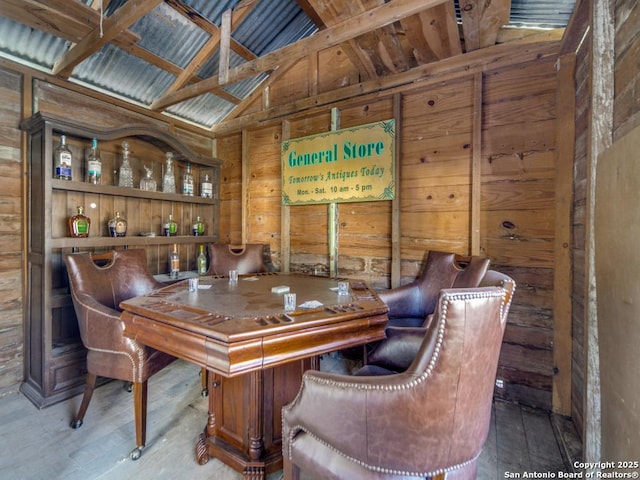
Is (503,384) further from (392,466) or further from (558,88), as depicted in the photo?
(558,88)

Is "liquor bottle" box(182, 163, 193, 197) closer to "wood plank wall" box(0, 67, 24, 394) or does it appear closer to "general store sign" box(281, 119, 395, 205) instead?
"general store sign" box(281, 119, 395, 205)

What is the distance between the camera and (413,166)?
2379 mm

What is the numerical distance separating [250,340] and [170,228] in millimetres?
2309

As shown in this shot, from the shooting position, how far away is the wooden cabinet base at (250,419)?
1.33 meters

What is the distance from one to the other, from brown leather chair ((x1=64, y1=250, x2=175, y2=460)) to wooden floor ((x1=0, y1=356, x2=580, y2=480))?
12 centimetres

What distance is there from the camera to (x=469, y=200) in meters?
2.16

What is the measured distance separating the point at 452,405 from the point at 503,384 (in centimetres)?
163

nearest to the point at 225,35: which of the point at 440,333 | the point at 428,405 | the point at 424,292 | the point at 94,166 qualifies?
the point at 94,166

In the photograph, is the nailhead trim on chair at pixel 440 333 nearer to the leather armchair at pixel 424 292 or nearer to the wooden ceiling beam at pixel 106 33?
the leather armchair at pixel 424 292

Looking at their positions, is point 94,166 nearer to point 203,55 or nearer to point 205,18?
point 203,55

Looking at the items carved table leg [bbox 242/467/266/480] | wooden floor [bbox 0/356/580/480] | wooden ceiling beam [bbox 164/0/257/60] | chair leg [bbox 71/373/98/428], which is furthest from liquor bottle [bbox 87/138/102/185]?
carved table leg [bbox 242/467/266/480]

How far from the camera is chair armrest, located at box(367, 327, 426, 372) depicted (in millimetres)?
1411

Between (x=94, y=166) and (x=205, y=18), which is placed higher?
(x=205, y=18)

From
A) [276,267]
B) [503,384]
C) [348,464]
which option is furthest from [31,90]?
[503,384]
